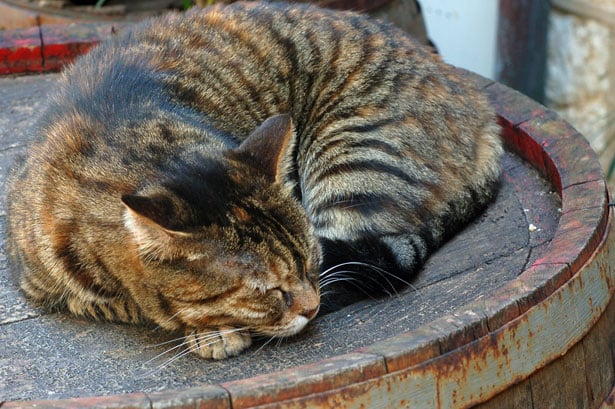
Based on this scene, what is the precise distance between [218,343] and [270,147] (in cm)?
55

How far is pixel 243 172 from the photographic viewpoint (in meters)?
2.64

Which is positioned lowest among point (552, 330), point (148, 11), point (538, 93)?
point (538, 93)

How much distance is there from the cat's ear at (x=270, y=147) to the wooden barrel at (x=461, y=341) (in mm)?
445

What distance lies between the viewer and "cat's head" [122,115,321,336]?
247cm

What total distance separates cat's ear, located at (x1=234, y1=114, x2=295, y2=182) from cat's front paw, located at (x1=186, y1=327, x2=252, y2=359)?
0.43 metres

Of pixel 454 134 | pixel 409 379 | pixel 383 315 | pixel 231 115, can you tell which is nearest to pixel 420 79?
pixel 454 134

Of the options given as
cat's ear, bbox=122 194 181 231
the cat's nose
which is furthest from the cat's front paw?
cat's ear, bbox=122 194 181 231

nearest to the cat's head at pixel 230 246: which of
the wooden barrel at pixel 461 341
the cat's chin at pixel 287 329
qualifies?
the cat's chin at pixel 287 329

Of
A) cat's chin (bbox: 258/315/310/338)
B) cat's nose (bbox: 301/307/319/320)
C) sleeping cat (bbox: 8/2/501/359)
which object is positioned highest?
sleeping cat (bbox: 8/2/501/359)

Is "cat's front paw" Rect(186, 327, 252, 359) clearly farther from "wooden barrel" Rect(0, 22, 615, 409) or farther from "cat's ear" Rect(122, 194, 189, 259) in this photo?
"cat's ear" Rect(122, 194, 189, 259)

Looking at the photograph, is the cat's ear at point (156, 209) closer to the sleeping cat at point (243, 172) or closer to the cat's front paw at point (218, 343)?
the sleeping cat at point (243, 172)

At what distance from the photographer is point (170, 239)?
2.46 m

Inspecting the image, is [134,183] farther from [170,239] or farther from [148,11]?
[148,11]

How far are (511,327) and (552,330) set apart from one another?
0.15m
